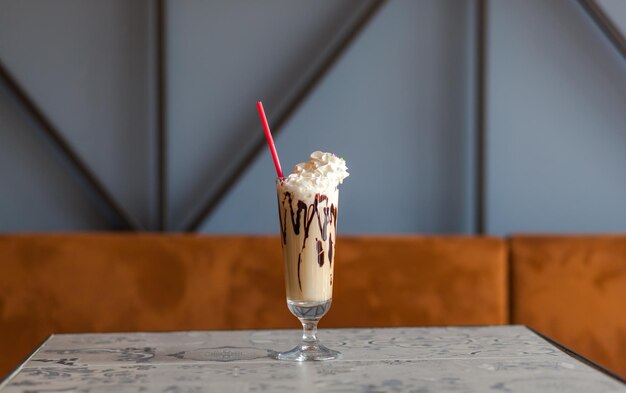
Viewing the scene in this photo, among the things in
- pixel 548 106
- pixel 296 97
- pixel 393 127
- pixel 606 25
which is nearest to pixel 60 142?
pixel 296 97

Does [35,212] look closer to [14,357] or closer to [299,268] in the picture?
[14,357]

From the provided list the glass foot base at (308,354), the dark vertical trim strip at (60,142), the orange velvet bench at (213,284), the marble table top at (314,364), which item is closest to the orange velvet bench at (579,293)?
the orange velvet bench at (213,284)

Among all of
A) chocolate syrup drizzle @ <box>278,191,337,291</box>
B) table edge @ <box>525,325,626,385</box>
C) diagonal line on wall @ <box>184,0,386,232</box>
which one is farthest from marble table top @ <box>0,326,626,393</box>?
diagonal line on wall @ <box>184,0,386,232</box>

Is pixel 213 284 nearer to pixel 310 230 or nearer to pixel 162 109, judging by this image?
pixel 162 109

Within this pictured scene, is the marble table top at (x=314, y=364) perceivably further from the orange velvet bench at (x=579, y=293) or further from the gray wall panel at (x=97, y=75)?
the gray wall panel at (x=97, y=75)

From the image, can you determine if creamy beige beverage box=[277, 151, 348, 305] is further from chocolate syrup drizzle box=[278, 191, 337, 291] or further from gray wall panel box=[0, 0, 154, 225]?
gray wall panel box=[0, 0, 154, 225]
